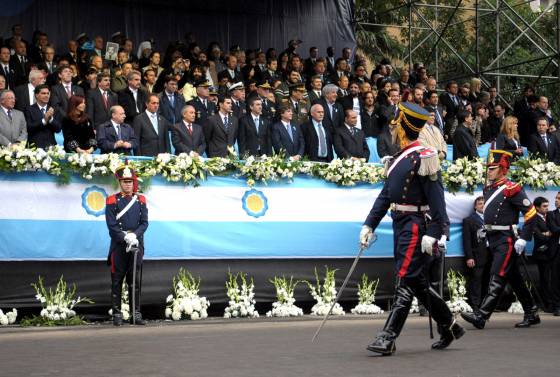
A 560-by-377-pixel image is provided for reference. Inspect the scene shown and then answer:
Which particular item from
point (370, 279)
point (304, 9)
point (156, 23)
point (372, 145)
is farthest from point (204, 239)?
point (304, 9)

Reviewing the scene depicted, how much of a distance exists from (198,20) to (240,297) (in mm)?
12768

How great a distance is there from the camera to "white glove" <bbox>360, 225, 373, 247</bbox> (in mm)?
9172

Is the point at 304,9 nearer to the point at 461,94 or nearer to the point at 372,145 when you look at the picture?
the point at 461,94

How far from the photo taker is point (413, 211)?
9227mm

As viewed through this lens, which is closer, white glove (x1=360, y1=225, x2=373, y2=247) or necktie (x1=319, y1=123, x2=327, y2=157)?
white glove (x1=360, y1=225, x2=373, y2=247)

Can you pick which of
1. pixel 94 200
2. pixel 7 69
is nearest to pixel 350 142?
pixel 94 200

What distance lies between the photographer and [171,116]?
16703 millimetres

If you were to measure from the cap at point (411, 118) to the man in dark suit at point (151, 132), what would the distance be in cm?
588

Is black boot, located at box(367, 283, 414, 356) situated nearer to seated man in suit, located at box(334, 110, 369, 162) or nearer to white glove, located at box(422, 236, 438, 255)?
white glove, located at box(422, 236, 438, 255)

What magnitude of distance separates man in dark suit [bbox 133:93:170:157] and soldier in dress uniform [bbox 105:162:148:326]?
75.9 inches

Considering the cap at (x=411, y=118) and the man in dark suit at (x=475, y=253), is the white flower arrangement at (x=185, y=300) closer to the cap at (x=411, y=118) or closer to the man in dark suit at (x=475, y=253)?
the man in dark suit at (x=475, y=253)

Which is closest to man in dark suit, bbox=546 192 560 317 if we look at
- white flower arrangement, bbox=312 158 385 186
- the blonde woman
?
the blonde woman

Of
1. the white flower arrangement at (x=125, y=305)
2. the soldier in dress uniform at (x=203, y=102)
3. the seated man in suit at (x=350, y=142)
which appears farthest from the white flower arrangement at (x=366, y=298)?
the soldier in dress uniform at (x=203, y=102)

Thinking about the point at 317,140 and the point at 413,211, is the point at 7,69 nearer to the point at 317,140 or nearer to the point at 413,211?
Result: the point at 317,140
